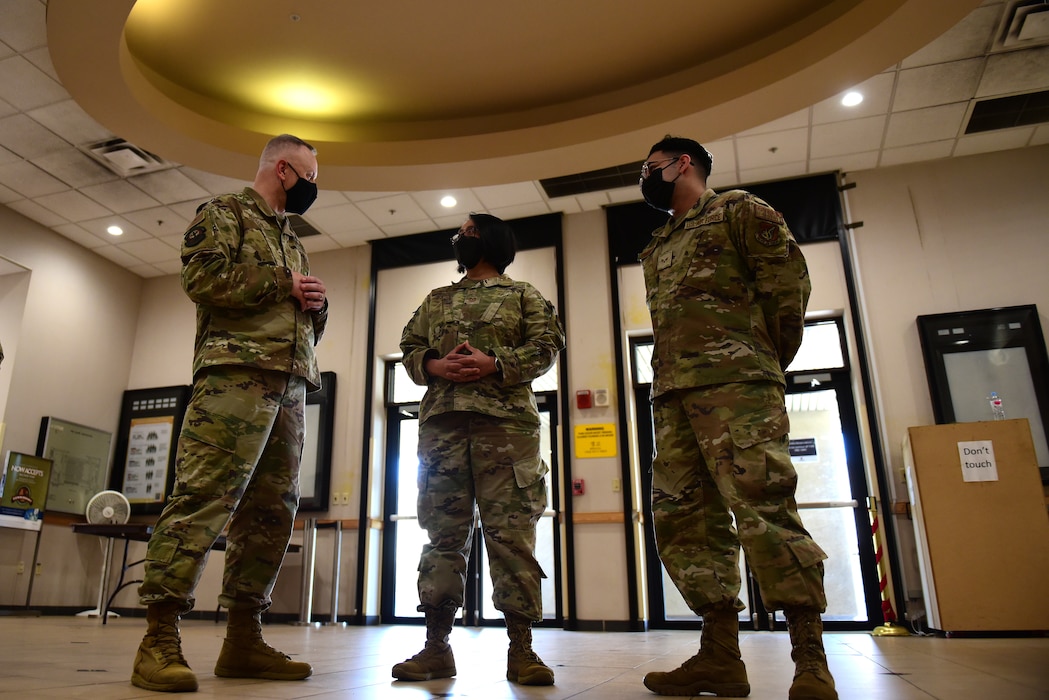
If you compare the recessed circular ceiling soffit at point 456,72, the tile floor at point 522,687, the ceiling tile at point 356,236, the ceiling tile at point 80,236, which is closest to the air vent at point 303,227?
the ceiling tile at point 356,236

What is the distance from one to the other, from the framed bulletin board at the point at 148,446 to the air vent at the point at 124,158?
248 centimetres

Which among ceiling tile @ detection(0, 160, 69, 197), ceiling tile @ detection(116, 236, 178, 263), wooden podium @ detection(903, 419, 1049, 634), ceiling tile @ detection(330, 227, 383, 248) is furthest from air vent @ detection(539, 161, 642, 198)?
ceiling tile @ detection(0, 160, 69, 197)

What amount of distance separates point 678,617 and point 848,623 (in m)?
1.24

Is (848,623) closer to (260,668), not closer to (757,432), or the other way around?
(757,432)

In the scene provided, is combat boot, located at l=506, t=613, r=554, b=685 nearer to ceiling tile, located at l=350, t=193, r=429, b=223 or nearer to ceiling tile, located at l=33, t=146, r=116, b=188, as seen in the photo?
ceiling tile, located at l=350, t=193, r=429, b=223

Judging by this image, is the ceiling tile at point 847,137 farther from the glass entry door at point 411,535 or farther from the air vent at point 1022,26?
the glass entry door at point 411,535

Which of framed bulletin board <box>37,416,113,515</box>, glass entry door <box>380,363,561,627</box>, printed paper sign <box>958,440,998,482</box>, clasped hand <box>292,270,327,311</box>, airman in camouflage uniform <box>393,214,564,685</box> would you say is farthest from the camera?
framed bulletin board <box>37,416,113,515</box>

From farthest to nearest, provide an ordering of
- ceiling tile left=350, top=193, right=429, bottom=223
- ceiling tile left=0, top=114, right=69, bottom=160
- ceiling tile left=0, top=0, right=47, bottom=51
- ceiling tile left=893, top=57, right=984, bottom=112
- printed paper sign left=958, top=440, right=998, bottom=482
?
ceiling tile left=350, top=193, right=429, bottom=223 < ceiling tile left=0, top=114, right=69, bottom=160 < ceiling tile left=893, top=57, right=984, bottom=112 < printed paper sign left=958, top=440, right=998, bottom=482 < ceiling tile left=0, top=0, right=47, bottom=51

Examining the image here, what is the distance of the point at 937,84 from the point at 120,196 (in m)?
6.66

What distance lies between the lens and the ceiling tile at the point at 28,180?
5.94 m

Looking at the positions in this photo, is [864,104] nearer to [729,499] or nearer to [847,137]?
[847,137]

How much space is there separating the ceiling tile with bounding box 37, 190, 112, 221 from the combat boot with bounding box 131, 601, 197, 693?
5.78 m

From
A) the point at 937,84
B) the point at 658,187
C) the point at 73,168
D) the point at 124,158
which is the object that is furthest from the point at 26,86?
the point at 937,84

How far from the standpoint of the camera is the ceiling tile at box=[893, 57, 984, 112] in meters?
4.88
